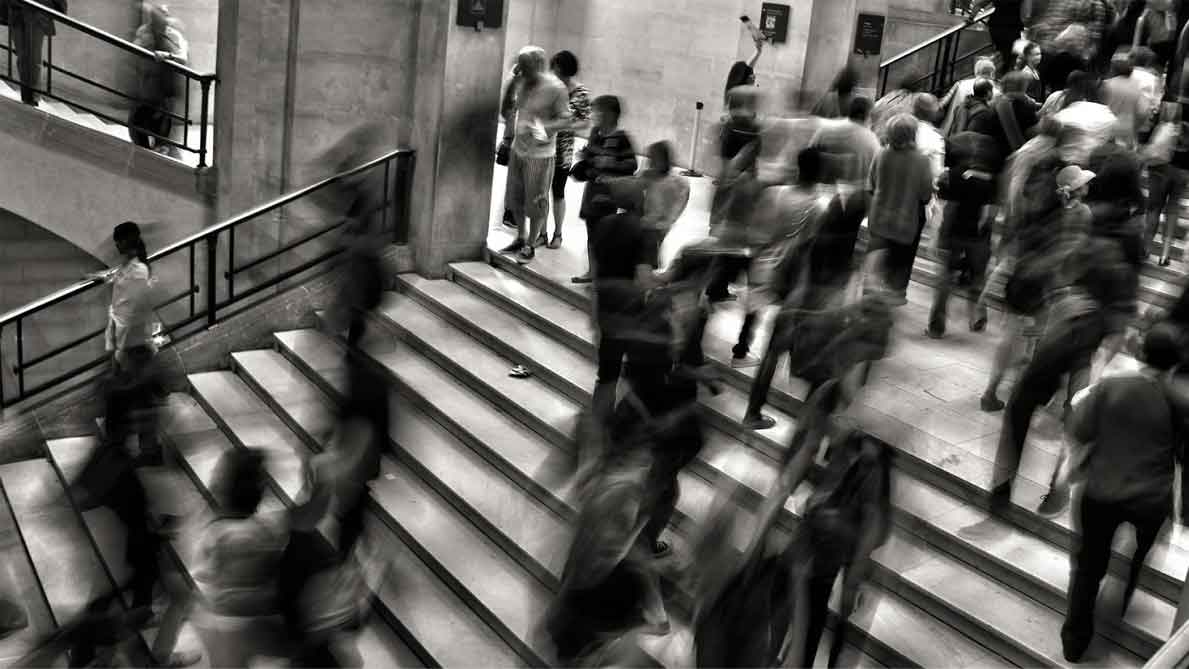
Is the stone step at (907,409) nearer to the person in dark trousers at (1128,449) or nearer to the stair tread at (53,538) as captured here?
the person in dark trousers at (1128,449)

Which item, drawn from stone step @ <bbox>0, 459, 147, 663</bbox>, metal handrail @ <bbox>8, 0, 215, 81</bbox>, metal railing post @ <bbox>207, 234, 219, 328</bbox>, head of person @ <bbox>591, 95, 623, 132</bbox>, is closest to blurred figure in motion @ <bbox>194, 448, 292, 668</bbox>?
stone step @ <bbox>0, 459, 147, 663</bbox>

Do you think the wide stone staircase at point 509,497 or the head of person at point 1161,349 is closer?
the head of person at point 1161,349

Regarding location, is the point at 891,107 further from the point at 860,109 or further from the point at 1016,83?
the point at 860,109


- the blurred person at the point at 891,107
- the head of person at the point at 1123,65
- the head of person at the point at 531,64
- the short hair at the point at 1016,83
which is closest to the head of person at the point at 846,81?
the blurred person at the point at 891,107

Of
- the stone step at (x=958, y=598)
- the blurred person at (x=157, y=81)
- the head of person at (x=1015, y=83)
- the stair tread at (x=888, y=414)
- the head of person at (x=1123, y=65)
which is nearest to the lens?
the stone step at (x=958, y=598)

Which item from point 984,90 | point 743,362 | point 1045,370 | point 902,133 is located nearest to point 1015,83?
point 984,90

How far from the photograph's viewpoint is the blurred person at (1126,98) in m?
10.2

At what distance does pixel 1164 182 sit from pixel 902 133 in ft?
9.68

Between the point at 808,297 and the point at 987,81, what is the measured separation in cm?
415

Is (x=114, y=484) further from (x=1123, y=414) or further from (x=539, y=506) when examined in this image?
(x=1123, y=414)

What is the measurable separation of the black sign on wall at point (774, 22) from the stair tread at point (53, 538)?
9.36 meters

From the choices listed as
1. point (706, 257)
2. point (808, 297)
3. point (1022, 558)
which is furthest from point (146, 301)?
point (1022, 558)

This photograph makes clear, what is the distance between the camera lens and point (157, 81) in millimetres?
12391

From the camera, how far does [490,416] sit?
838 centimetres
